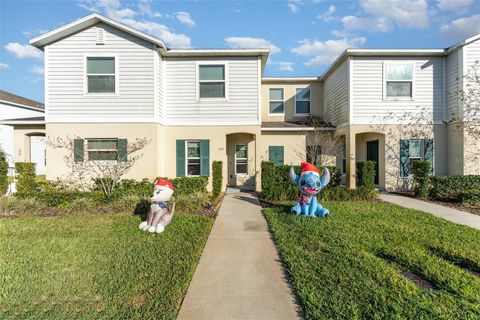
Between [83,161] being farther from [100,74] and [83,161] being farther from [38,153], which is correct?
[38,153]

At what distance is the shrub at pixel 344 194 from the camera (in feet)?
31.4

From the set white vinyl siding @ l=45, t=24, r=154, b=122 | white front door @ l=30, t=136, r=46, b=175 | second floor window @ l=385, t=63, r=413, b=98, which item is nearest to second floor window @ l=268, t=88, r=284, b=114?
second floor window @ l=385, t=63, r=413, b=98

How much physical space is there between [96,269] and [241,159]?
9.77m

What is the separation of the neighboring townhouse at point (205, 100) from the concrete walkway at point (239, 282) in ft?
20.7

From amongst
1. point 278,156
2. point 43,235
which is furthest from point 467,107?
point 43,235

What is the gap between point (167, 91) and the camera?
11586 millimetres

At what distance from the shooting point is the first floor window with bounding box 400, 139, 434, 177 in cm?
1180

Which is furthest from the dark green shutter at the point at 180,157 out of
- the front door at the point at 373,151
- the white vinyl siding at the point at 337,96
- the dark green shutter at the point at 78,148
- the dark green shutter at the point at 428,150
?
the dark green shutter at the point at 428,150

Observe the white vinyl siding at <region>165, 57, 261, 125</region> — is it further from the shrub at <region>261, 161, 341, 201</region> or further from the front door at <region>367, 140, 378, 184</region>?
the front door at <region>367, 140, 378, 184</region>

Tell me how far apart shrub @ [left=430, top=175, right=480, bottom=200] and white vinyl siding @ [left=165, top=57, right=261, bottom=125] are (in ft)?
26.5

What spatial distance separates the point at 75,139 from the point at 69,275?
8195 millimetres

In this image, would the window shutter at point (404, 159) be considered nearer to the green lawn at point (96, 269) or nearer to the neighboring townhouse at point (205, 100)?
the neighboring townhouse at point (205, 100)

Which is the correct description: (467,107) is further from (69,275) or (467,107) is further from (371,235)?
(69,275)

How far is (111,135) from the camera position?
10.7m
